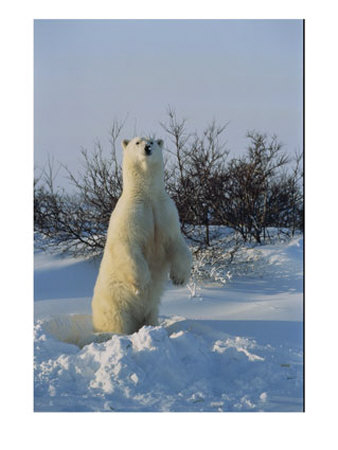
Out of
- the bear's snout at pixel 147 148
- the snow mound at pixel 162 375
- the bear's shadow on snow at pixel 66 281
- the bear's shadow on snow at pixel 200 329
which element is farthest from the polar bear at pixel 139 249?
the bear's shadow on snow at pixel 66 281

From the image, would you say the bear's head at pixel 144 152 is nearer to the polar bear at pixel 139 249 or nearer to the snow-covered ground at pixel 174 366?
the polar bear at pixel 139 249

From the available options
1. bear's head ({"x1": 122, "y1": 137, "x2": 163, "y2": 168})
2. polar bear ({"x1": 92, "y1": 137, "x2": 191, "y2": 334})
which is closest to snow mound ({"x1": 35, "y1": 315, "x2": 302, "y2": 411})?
polar bear ({"x1": 92, "y1": 137, "x2": 191, "y2": 334})

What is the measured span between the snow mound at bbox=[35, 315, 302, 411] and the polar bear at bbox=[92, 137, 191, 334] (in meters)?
0.56

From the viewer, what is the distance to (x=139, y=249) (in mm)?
4352

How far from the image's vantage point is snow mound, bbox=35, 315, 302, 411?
3.51m

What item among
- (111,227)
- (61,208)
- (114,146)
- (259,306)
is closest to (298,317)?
(259,306)

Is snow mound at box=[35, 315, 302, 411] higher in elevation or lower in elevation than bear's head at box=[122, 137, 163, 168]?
lower

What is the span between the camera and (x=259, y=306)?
18.6 ft

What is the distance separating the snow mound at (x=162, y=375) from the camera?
351 centimetres

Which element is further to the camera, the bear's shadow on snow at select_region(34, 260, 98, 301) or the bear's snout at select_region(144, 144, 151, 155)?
the bear's shadow on snow at select_region(34, 260, 98, 301)

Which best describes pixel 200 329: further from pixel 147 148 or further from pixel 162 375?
pixel 147 148

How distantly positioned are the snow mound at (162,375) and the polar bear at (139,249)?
564mm

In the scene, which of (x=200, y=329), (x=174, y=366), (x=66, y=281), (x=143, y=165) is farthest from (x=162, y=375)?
(x=66, y=281)

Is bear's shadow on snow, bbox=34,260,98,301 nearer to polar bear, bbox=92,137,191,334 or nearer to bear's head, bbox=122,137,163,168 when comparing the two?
polar bear, bbox=92,137,191,334
